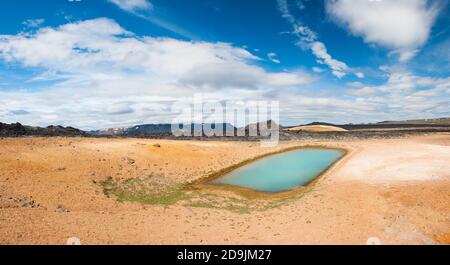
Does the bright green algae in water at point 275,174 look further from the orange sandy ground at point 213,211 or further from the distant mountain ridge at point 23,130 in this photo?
the distant mountain ridge at point 23,130

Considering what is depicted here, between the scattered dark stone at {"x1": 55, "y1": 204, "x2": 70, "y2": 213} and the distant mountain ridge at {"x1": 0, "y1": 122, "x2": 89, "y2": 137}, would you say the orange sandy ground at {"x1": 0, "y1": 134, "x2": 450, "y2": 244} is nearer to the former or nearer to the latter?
the scattered dark stone at {"x1": 55, "y1": 204, "x2": 70, "y2": 213}

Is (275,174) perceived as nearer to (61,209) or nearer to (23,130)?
(61,209)

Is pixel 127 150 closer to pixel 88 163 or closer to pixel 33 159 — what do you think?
pixel 88 163

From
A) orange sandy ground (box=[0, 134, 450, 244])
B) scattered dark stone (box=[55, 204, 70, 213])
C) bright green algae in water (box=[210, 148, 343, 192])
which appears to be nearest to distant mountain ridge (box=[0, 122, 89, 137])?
orange sandy ground (box=[0, 134, 450, 244])

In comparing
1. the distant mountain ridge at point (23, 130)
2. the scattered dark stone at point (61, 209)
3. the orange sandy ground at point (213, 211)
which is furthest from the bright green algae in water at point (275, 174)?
the distant mountain ridge at point (23, 130)

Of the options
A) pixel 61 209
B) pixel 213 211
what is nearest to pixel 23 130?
pixel 61 209
